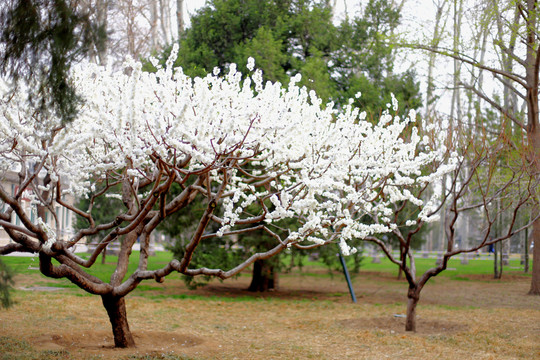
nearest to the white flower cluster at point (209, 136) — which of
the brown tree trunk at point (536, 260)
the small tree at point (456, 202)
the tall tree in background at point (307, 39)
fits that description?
the small tree at point (456, 202)

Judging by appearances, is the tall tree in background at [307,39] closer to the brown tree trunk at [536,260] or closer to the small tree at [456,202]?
the small tree at [456,202]

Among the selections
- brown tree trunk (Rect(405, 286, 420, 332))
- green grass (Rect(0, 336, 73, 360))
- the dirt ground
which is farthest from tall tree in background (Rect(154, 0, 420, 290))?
green grass (Rect(0, 336, 73, 360))

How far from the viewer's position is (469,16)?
1279 cm

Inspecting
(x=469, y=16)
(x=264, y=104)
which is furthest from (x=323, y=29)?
(x=264, y=104)

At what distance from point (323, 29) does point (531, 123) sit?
5326mm

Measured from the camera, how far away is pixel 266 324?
8.75 metres

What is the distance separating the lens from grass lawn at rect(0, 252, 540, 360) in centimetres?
619

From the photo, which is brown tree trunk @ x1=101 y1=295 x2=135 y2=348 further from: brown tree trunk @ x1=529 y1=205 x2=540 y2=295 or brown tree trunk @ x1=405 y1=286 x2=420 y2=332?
brown tree trunk @ x1=529 y1=205 x2=540 y2=295

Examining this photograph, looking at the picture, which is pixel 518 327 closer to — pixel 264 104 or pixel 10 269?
pixel 264 104

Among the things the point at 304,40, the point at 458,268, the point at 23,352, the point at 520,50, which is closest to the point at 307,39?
the point at 304,40

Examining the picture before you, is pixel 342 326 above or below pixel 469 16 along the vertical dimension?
below

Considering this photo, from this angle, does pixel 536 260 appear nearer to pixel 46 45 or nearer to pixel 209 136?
pixel 209 136

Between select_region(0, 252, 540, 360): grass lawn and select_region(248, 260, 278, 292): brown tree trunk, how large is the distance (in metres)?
0.33

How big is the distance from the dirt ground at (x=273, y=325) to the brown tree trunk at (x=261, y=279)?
30 cm
